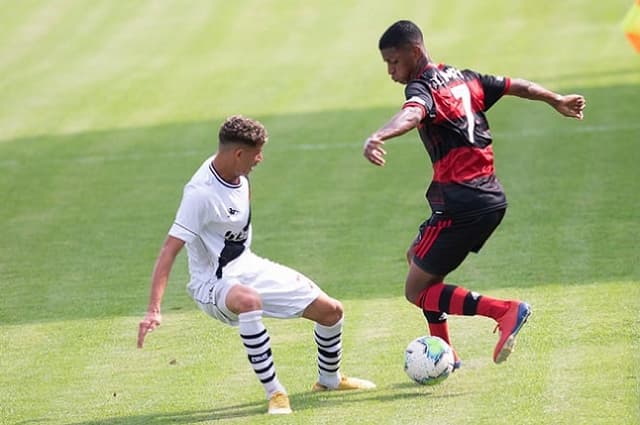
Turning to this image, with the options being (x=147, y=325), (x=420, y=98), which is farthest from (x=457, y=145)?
(x=147, y=325)

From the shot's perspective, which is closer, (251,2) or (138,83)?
(138,83)

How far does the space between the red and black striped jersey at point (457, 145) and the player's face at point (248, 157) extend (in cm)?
101

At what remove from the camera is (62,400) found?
9109mm

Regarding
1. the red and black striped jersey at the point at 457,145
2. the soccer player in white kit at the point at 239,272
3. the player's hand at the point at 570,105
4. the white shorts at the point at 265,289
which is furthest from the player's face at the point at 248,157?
the player's hand at the point at 570,105

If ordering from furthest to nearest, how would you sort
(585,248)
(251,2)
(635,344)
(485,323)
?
(251,2), (585,248), (485,323), (635,344)

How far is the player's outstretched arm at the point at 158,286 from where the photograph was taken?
8.10 m

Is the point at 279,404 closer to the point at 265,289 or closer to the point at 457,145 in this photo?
the point at 265,289

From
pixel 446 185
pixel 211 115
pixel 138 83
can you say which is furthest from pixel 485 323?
pixel 138 83

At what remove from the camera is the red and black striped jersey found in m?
8.68

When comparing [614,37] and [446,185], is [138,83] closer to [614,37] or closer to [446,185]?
[614,37]

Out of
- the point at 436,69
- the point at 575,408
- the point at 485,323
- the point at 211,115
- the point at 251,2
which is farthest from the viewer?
the point at 251,2

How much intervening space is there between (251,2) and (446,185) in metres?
26.2

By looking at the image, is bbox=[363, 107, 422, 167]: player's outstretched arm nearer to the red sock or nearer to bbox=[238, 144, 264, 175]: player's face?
bbox=[238, 144, 264, 175]: player's face

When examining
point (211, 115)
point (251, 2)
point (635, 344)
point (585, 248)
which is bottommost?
point (251, 2)
